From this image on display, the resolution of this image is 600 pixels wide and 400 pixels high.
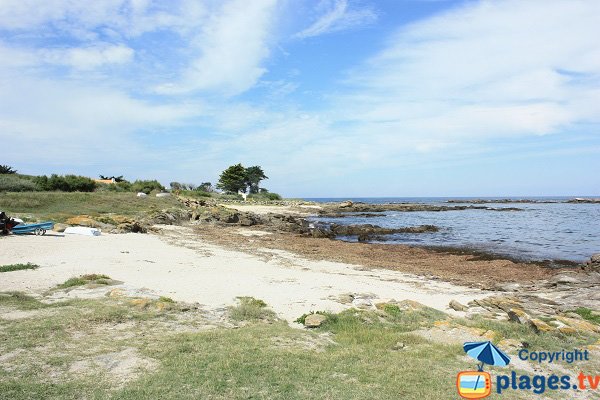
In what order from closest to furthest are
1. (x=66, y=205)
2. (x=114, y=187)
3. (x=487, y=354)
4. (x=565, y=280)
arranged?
(x=487, y=354), (x=565, y=280), (x=66, y=205), (x=114, y=187)

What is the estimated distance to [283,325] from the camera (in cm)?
878

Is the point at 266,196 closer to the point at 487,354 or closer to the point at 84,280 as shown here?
the point at 84,280

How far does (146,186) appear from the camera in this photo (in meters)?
59.5

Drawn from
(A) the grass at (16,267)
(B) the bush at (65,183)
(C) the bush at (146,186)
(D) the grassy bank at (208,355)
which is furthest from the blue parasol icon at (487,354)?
(C) the bush at (146,186)

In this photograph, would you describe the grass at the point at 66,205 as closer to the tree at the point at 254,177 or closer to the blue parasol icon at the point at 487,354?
the blue parasol icon at the point at 487,354

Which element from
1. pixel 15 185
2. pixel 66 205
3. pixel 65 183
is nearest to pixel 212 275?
pixel 66 205

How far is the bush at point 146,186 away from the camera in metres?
57.3

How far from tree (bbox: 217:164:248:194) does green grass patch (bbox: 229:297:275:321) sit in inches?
3200

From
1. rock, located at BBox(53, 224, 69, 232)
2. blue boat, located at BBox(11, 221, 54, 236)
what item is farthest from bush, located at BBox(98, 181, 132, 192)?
blue boat, located at BBox(11, 221, 54, 236)

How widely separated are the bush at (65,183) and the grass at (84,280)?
121 feet

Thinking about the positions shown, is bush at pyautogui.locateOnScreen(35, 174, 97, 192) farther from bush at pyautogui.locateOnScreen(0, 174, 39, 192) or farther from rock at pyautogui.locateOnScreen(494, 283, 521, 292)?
rock at pyautogui.locateOnScreen(494, 283, 521, 292)

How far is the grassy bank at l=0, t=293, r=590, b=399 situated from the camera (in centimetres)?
541

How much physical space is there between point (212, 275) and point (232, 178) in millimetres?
77643

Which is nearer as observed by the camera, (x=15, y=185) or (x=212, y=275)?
(x=212, y=275)
